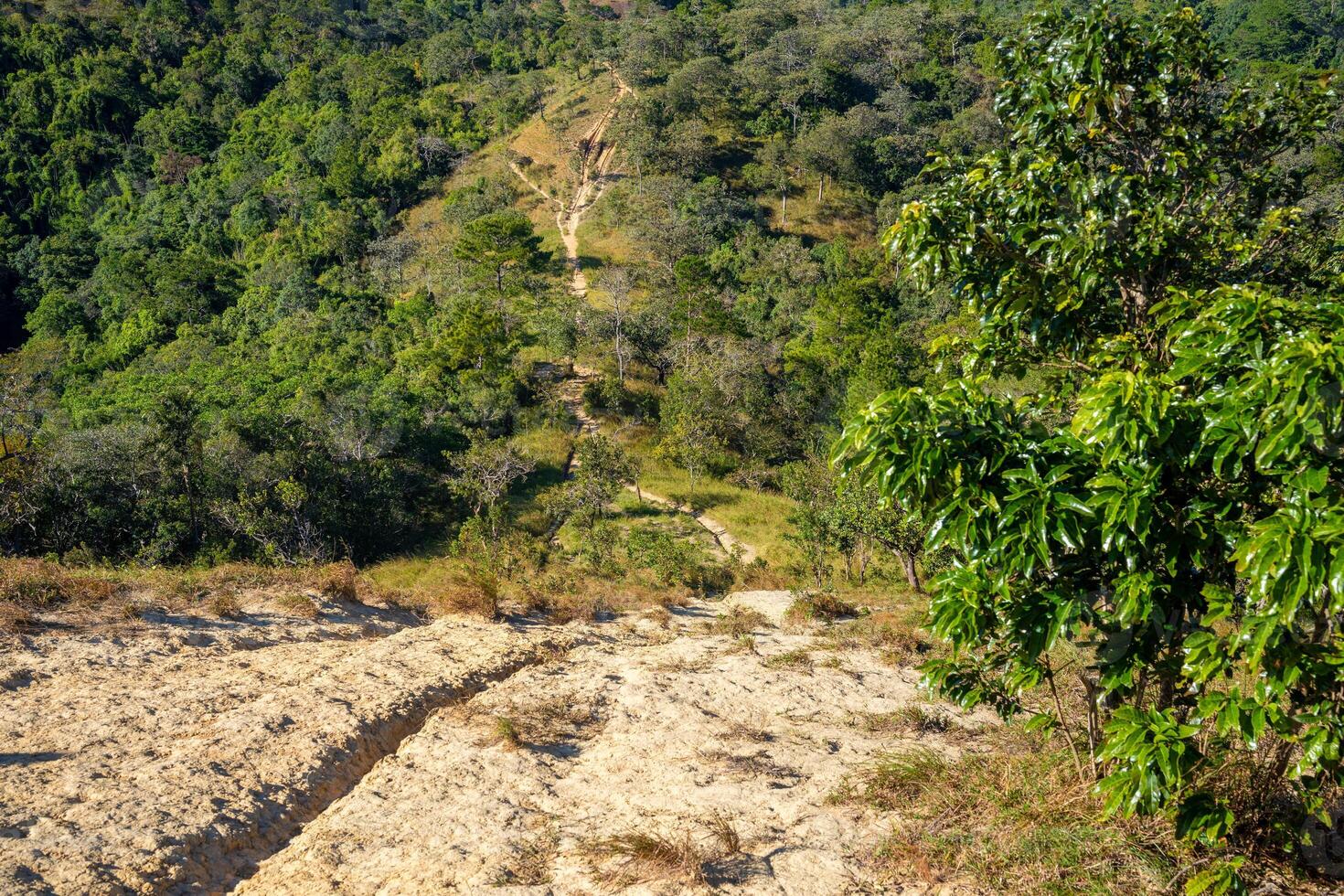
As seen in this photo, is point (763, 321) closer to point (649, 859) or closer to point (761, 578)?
point (761, 578)

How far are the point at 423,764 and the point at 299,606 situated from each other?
4.47 m

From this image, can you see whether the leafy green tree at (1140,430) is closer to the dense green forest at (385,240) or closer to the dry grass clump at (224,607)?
the dense green forest at (385,240)

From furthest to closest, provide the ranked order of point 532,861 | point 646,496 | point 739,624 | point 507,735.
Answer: point 646,496, point 739,624, point 507,735, point 532,861

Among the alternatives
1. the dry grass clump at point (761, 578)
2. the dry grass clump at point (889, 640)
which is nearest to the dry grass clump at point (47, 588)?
the dry grass clump at point (889, 640)

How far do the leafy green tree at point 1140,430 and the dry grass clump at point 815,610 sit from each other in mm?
7072

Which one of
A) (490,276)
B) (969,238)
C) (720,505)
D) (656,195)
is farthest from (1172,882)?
(656,195)

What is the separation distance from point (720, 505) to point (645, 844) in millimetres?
23640

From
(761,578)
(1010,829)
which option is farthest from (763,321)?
(1010,829)

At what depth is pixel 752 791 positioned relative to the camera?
5.33 meters

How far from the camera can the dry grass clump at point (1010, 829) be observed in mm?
3912

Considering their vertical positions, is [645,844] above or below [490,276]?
below

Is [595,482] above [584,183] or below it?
below

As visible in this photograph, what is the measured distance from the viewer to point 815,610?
12016 millimetres

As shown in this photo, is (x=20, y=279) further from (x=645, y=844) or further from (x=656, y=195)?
(x=645, y=844)
